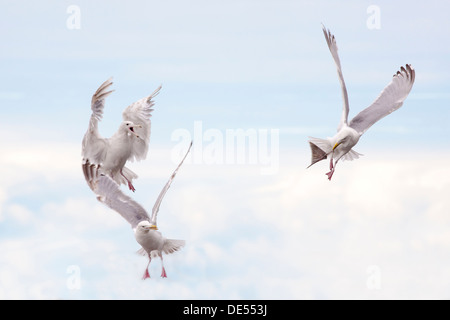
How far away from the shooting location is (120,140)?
488 inches

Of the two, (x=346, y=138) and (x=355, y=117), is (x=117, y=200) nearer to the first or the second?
(x=346, y=138)

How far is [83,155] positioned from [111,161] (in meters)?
0.48

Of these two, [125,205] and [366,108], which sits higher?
[366,108]

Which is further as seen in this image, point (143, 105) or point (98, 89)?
point (143, 105)

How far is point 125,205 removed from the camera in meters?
11.1

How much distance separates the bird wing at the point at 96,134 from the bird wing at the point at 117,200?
834 millimetres

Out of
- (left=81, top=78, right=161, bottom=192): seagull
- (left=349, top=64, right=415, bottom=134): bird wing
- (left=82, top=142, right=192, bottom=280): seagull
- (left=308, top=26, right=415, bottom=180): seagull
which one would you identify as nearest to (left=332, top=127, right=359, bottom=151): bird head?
(left=308, top=26, right=415, bottom=180): seagull

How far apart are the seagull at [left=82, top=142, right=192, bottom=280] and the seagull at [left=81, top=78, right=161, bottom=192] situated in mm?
747

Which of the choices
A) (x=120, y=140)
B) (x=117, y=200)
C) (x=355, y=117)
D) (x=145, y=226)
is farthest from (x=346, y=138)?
(x=120, y=140)

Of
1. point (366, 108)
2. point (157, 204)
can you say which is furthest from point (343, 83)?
point (157, 204)

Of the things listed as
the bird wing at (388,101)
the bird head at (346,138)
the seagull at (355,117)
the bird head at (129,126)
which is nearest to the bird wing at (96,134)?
the bird head at (129,126)

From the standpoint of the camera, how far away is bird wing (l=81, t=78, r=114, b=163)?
1177 cm

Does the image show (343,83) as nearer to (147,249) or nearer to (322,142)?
(322,142)

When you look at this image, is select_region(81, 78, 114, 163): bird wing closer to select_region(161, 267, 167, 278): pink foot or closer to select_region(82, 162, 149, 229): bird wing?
select_region(82, 162, 149, 229): bird wing
